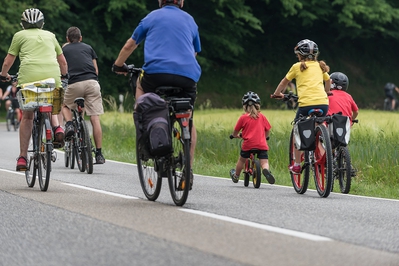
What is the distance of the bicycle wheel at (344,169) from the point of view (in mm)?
10656

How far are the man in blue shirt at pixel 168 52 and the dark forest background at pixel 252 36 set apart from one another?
27154mm

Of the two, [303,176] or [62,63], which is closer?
[303,176]

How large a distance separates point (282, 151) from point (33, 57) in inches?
221

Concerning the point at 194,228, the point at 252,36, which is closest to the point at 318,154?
the point at 194,228

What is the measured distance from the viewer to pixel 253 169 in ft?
38.8

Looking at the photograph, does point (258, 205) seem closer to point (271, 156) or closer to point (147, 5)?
point (271, 156)

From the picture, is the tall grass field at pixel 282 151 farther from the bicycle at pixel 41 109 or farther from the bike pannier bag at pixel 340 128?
the bicycle at pixel 41 109

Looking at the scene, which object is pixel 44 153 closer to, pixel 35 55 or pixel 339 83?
pixel 35 55

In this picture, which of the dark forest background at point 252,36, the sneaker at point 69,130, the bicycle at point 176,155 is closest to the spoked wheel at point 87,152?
the sneaker at point 69,130

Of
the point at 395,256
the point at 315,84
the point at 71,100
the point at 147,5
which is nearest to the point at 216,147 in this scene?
the point at 71,100

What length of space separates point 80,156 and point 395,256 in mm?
7756

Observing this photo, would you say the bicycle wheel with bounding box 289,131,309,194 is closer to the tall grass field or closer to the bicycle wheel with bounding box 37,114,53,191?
the tall grass field

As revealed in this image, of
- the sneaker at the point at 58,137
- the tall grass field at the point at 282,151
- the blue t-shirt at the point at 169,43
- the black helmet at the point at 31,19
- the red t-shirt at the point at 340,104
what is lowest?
the tall grass field at the point at 282,151

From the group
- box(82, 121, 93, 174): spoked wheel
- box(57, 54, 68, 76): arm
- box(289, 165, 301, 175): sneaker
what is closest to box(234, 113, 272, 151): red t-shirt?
box(289, 165, 301, 175): sneaker
